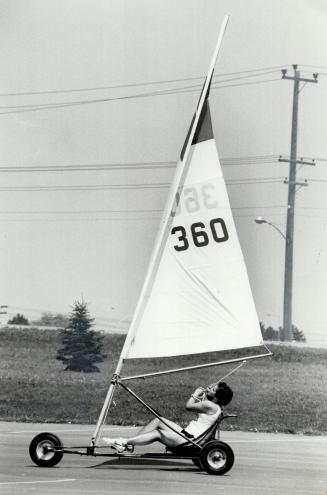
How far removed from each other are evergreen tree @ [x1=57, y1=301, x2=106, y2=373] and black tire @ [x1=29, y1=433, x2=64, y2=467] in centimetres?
2468

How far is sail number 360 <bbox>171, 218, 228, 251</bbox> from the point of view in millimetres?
14156

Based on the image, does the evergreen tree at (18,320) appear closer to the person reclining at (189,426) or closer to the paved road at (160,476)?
the paved road at (160,476)

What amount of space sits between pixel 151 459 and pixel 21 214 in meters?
28.4

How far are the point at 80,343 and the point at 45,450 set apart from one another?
2629 cm

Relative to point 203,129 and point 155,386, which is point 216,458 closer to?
point 203,129

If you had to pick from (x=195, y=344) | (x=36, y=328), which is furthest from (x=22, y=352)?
(x=195, y=344)

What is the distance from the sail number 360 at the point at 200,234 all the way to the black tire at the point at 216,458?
2.19 m

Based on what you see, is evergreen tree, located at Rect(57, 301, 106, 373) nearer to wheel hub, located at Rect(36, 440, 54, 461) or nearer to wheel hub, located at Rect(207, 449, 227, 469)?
wheel hub, located at Rect(36, 440, 54, 461)

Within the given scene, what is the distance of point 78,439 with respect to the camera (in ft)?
59.7

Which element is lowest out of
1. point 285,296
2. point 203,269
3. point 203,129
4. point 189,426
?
point 189,426

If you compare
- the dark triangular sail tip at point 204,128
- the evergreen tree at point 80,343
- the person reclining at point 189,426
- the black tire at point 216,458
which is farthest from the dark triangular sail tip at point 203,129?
the evergreen tree at point 80,343

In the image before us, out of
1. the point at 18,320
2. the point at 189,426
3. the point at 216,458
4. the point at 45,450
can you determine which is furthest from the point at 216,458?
the point at 18,320

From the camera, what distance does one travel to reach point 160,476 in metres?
13.3

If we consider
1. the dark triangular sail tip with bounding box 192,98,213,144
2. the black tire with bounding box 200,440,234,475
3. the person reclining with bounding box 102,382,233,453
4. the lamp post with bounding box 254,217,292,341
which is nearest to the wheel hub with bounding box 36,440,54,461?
the person reclining with bounding box 102,382,233,453
